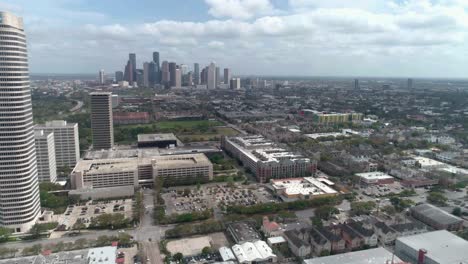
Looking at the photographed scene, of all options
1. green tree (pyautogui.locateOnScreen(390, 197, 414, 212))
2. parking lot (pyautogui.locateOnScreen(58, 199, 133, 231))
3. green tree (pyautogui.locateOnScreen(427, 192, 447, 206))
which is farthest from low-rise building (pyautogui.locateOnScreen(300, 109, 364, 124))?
parking lot (pyautogui.locateOnScreen(58, 199, 133, 231))

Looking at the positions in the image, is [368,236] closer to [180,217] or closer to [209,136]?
[180,217]

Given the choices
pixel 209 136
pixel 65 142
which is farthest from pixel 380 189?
pixel 65 142

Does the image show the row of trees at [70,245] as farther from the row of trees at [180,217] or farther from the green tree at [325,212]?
the green tree at [325,212]

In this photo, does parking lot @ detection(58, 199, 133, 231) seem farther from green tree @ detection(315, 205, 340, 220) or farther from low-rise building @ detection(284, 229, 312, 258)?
green tree @ detection(315, 205, 340, 220)

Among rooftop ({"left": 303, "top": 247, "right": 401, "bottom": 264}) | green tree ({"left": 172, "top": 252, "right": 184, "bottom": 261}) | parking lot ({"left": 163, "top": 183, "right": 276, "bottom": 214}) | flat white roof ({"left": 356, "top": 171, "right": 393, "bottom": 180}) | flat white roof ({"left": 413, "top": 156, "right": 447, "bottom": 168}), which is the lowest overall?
parking lot ({"left": 163, "top": 183, "right": 276, "bottom": 214})

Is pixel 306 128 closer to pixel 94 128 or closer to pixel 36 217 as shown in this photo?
pixel 94 128

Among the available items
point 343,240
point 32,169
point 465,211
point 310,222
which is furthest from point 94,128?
point 465,211

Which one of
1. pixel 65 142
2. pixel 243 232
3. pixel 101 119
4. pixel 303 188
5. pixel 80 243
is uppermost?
pixel 101 119
